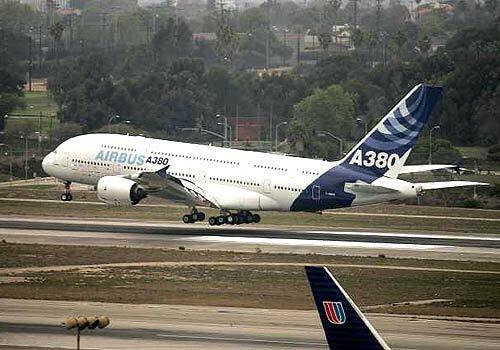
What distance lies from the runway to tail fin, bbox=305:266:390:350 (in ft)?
119

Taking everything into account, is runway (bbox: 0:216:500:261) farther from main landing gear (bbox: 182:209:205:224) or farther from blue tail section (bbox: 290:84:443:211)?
blue tail section (bbox: 290:84:443:211)

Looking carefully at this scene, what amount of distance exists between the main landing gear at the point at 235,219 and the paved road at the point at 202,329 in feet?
85.6

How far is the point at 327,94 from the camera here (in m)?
139

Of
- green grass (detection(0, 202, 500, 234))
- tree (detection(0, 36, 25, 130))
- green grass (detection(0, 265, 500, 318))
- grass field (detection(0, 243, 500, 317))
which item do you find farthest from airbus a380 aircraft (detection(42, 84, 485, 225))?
tree (detection(0, 36, 25, 130))

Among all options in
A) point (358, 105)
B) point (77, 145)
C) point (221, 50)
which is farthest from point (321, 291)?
point (221, 50)

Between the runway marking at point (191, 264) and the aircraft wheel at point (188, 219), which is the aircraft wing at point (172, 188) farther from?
the runway marking at point (191, 264)

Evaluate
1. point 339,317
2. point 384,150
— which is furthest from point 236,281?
point 339,317

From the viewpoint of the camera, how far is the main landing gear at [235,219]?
7681 cm

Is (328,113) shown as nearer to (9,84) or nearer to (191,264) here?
(9,84)

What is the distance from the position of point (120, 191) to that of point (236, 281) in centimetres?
1777

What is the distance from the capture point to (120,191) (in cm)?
7394

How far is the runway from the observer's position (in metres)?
68.2

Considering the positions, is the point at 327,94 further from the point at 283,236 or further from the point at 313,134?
the point at 283,236

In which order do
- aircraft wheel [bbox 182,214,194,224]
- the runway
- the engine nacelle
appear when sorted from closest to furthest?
the runway < the engine nacelle < aircraft wheel [bbox 182,214,194,224]
